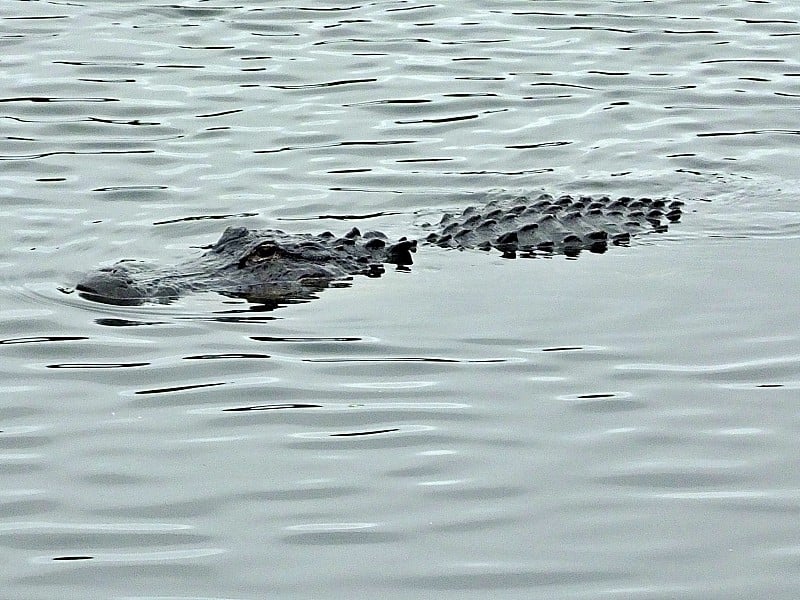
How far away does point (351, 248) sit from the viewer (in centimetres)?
1045

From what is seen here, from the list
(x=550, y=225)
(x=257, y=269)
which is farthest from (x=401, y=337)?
(x=550, y=225)

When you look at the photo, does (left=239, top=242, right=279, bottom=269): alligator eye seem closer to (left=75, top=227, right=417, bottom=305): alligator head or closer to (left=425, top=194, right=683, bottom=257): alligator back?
(left=75, top=227, right=417, bottom=305): alligator head

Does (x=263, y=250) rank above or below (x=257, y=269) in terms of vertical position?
above

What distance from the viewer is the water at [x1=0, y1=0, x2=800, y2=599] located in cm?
Result: 629

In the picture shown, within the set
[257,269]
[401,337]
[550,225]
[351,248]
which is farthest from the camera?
[550,225]

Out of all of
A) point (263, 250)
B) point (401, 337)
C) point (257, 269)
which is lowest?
point (401, 337)

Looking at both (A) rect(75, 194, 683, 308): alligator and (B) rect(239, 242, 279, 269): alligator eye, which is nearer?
(A) rect(75, 194, 683, 308): alligator

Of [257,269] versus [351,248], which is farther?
[351,248]

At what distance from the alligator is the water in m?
0.22

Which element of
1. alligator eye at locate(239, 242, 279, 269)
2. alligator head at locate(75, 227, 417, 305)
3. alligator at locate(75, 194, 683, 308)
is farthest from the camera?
alligator eye at locate(239, 242, 279, 269)

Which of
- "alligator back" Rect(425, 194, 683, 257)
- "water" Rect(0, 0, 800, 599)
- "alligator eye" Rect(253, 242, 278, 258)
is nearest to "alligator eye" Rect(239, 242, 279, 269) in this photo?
"alligator eye" Rect(253, 242, 278, 258)

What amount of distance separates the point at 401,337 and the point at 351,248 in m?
1.73

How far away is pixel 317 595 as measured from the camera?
5.89 metres

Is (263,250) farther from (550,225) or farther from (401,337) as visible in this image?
(550,225)
